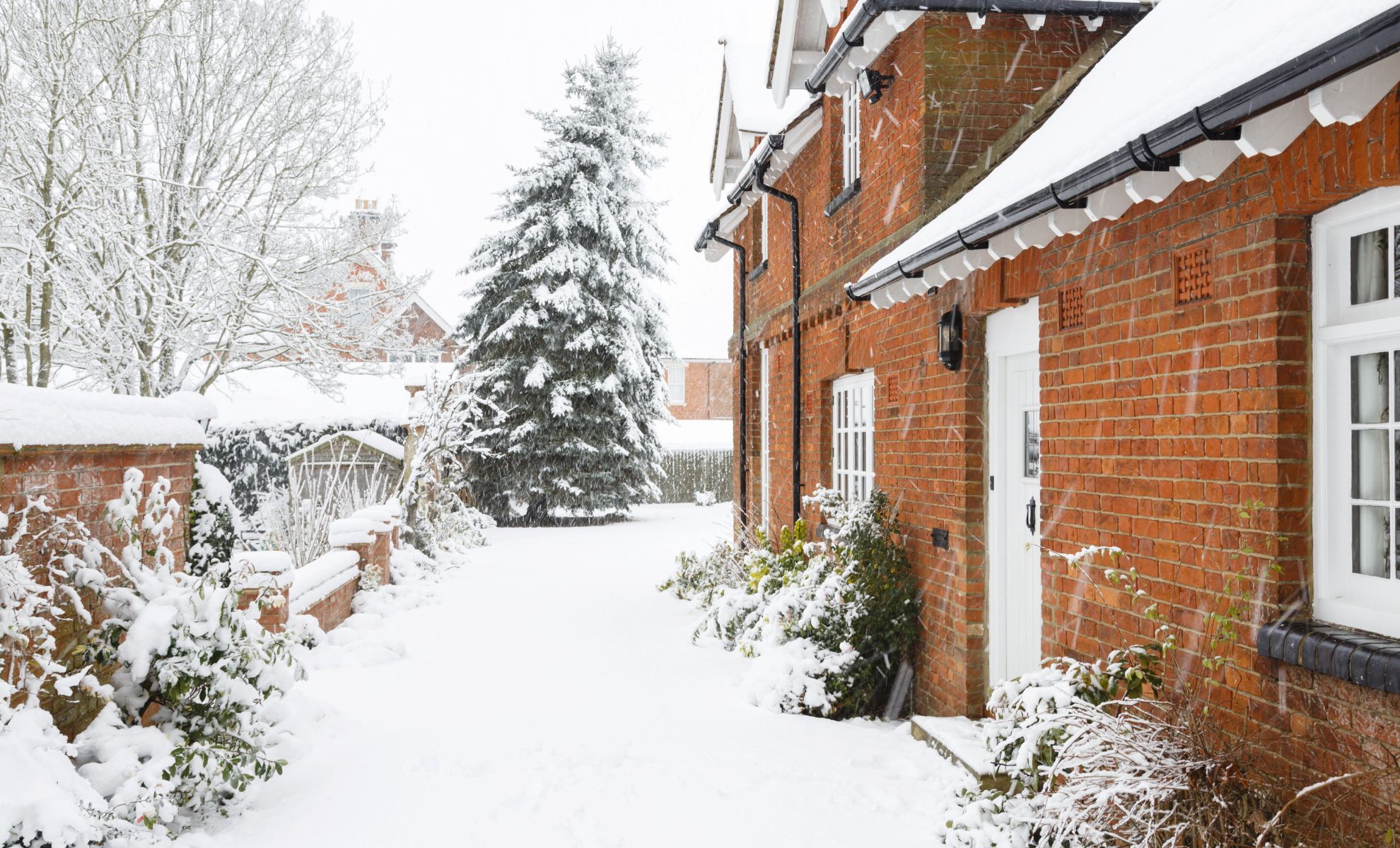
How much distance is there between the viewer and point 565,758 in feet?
17.3

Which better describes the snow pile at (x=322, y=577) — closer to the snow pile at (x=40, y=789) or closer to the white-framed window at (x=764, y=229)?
the snow pile at (x=40, y=789)

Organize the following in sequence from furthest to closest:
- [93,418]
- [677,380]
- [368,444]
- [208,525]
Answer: [677,380]
[368,444]
[208,525]
[93,418]

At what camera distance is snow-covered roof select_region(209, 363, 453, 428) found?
63.9 feet

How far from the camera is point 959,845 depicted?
4.01 metres

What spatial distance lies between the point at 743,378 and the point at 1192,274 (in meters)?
9.75

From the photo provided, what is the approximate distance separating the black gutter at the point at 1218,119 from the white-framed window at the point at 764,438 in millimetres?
7796

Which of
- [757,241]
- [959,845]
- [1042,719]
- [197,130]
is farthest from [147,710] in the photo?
[757,241]

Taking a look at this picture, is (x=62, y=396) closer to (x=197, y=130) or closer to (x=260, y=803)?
(x=260, y=803)

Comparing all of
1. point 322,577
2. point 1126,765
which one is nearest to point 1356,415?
point 1126,765

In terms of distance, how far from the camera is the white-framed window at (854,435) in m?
8.26

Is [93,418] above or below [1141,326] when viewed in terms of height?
below

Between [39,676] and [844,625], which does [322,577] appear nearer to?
[39,676]

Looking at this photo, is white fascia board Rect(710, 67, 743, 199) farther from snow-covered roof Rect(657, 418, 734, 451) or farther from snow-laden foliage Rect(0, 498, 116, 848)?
snow-covered roof Rect(657, 418, 734, 451)

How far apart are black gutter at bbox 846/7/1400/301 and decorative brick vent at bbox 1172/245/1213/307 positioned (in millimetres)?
469
